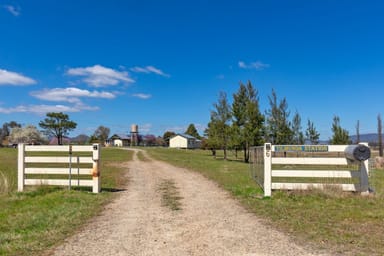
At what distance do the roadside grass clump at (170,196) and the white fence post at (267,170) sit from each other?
8.35 ft

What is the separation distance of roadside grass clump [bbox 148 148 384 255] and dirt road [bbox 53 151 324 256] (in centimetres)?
43

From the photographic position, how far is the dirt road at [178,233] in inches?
178

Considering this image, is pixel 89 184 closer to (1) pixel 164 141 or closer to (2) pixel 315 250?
(2) pixel 315 250

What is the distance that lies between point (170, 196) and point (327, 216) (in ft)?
14.5

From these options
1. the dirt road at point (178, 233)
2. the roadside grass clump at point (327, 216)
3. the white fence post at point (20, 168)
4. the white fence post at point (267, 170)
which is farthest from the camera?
the white fence post at point (20, 168)

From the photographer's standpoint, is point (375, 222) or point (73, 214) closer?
point (375, 222)

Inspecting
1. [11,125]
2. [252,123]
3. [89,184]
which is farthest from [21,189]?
[11,125]

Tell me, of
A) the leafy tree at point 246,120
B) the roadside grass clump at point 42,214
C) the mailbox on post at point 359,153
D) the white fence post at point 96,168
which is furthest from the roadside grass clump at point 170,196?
the leafy tree at point 246,120

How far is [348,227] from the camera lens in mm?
5672

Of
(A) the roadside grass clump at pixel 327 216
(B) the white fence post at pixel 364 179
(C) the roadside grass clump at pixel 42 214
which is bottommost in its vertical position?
(A) the roadside grass clump at pixel 327 216

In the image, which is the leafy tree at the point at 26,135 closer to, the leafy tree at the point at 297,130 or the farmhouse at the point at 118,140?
the farmhouse at the point at 118,140

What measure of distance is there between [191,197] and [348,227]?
4.43m

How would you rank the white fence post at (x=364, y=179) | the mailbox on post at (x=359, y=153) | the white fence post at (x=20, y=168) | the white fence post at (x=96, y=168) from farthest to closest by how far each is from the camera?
the white fence post at (x=20, y=168), the white fence post at (x=96, y=168), the white fence post at (x=364, y=179), the mailbox on post at (x=359, y=153)

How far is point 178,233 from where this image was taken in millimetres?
5391
